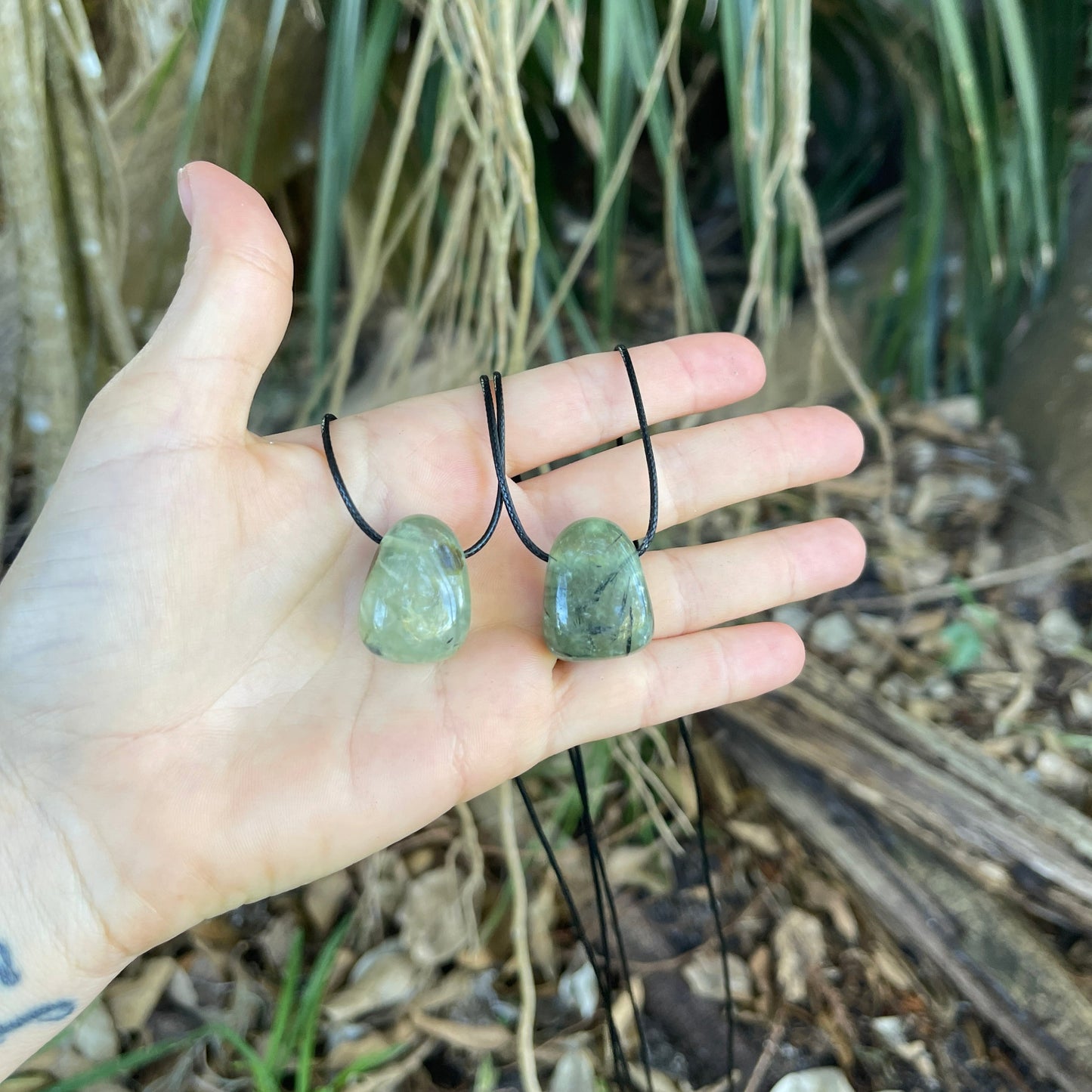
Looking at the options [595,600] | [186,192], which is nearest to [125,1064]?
[595,600]

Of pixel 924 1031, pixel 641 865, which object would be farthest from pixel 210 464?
pixel 924 1031

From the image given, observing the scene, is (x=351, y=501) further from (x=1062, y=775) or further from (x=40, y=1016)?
(x=1062, y=775)

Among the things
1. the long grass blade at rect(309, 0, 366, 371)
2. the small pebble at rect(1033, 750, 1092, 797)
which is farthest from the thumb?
the small pebble at rect(1033, 750, 1092, 797)

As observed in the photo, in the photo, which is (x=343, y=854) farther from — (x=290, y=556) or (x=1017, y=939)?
(x=1017, y=939)

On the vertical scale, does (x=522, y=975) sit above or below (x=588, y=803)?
below

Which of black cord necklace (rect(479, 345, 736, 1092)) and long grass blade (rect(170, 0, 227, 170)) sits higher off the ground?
long grass blade (rect(170, 0, 227, 170))

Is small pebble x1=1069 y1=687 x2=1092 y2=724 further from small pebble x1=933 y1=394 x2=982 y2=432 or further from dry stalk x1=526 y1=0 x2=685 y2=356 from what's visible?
dry stalk x1=526 y1=0 x2=685 y2=356
